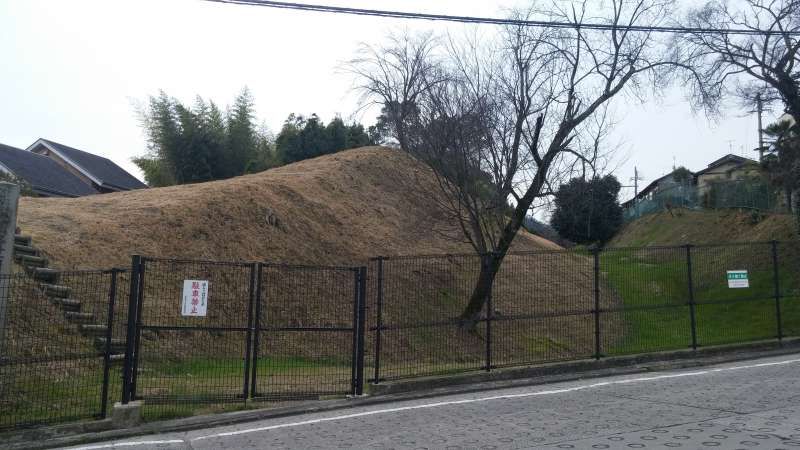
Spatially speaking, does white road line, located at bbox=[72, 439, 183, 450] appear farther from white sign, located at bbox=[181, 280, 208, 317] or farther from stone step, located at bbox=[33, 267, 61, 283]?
stone step, located at bbox=[33, 267, 61, 283]

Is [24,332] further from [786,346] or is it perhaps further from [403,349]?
[786,346]

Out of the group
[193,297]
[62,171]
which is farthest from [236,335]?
[62,171]

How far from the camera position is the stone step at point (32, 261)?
14797mm

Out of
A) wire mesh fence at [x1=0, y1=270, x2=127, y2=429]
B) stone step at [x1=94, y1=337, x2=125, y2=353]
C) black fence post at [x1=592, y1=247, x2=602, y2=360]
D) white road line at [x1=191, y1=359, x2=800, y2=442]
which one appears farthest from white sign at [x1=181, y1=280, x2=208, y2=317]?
black fence post at [x1=592, y1=247, x2=602, y2=360]

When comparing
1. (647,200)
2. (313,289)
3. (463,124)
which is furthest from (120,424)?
(647,200)

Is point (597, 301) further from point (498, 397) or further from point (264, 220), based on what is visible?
point (264, 220)

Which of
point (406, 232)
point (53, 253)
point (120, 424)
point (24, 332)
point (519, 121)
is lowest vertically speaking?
point (120, 424)

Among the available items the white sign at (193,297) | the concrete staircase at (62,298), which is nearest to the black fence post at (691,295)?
the white sign at (193,297)

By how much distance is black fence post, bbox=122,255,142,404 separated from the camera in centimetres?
952

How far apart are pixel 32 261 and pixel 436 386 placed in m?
9.46

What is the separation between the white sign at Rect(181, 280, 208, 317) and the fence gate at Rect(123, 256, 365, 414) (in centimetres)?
1

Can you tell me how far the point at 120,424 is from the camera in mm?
9086

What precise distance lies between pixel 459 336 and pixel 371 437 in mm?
8362

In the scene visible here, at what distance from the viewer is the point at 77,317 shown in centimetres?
1352
